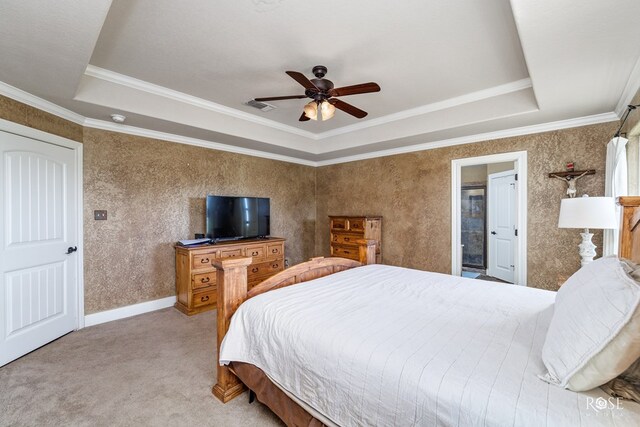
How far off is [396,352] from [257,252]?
3.25 meters

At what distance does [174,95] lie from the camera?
3207 mm

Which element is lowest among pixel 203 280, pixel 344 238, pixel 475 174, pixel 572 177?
pixel 203 280

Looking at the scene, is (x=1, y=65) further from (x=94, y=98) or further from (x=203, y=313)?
(x=203, y=313)

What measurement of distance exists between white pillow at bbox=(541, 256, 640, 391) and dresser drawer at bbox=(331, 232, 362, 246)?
3.39 meters

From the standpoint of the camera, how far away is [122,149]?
343 centimetres

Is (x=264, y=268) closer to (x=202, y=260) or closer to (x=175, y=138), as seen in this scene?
(x=202, y=260)

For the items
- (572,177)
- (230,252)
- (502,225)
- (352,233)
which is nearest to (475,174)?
(502,225)

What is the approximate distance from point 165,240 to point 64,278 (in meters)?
1.08

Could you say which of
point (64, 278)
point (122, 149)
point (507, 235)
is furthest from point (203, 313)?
point (507, 235)

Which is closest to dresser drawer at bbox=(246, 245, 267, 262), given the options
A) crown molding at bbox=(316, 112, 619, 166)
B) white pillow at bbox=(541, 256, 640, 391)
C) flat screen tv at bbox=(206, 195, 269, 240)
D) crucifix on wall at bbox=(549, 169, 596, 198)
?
flat screen tv at bbox=(206, 195, 269, 240)

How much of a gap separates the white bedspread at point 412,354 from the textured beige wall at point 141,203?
8.15 feet

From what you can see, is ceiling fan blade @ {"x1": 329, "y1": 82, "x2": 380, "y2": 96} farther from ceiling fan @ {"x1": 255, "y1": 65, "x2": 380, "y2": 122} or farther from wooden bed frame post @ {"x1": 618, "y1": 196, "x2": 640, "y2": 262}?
wooden bed frame post @ {"x1": 618, "y1": 196, "x2": 640, "y2": 262}

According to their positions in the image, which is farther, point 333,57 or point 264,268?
point 264,268

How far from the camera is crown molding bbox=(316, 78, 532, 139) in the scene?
9.65 feet
